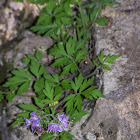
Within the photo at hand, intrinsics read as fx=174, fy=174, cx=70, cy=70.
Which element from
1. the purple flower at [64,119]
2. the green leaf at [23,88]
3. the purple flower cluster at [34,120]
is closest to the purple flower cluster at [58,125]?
the purple flower at [64,119]

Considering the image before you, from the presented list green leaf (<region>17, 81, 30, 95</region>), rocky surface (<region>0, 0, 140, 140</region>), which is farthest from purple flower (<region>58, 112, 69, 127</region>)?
green leaf (<region>17, 81, 30, 95</region>)

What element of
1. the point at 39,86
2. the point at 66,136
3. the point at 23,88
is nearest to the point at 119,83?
the point at 66,136

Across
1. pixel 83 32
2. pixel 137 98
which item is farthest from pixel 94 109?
pixel 83 32

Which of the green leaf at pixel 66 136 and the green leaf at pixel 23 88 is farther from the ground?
the green leaf at pixel 23 88

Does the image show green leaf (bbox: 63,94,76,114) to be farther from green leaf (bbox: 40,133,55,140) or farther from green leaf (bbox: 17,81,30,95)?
green leaf (bbox: 17,81,30,95)

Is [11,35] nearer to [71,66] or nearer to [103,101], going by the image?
[71,66]

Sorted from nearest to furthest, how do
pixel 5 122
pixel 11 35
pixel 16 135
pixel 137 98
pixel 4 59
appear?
pixel 137 98 < pixel 16 135 < pixel 5 122 < pixel 4 59 < pixel 11 35

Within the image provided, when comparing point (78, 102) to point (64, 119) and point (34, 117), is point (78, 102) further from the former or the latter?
point (34, 117)

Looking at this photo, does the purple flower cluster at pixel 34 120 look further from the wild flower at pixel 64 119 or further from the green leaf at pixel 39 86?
the green leaf at pixel 39 86

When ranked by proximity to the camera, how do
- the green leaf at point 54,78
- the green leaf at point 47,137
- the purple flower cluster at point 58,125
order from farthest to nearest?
the green leaf at point 54,78, the green leaf at point 47,137, the purple flower cluster at point 58,125
